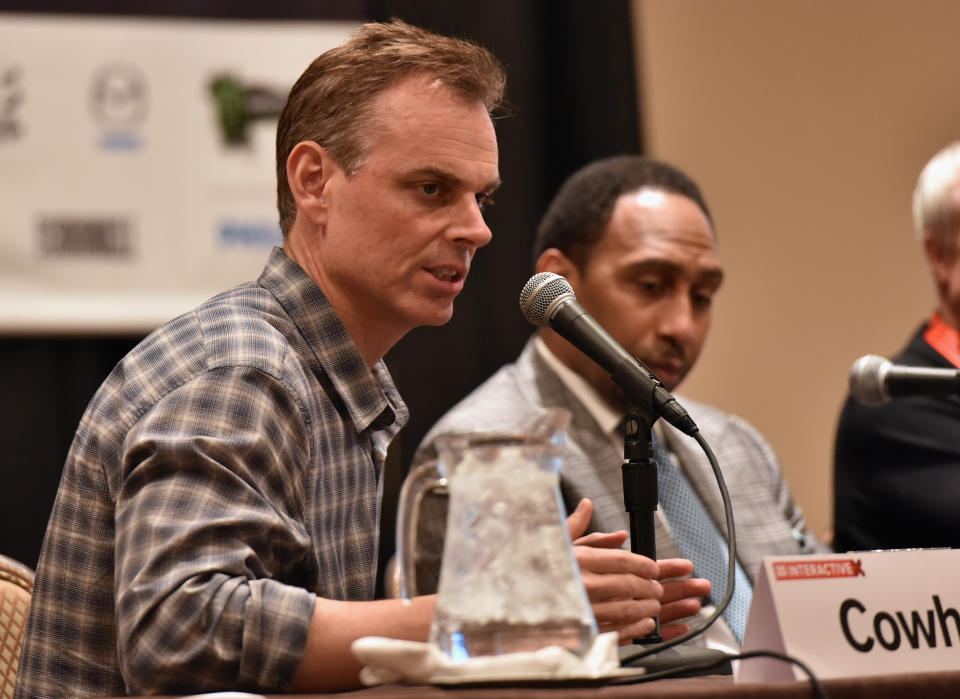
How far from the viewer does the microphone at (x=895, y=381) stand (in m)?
A: 1.31

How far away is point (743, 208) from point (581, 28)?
2.39 feet

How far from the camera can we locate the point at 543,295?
1215 millimetres

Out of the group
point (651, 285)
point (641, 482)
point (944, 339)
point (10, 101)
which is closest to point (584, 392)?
point (651, 285)

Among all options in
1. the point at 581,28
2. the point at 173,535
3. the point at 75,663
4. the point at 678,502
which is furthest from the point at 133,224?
the point at 173,535

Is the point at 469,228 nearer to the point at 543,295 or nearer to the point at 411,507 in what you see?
the point at 543,295

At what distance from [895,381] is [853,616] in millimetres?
487

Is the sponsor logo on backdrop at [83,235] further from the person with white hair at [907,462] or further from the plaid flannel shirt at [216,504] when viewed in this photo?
the person with white hair at [907,462]

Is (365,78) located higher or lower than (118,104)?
lower

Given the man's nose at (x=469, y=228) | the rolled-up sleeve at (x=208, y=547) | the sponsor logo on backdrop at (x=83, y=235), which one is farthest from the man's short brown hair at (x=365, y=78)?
the sponsor logo on backdrop at (x=83, y=235)

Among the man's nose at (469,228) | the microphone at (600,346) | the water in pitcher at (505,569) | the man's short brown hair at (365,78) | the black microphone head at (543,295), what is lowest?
the water in pitcher at (505,569)

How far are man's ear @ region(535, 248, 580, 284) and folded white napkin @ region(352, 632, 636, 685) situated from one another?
1484 millimetres

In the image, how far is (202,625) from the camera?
0.98 metres

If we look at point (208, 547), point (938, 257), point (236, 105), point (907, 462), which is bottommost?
point (907, 462)

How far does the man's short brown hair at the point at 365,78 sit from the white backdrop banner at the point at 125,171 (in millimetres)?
1476
